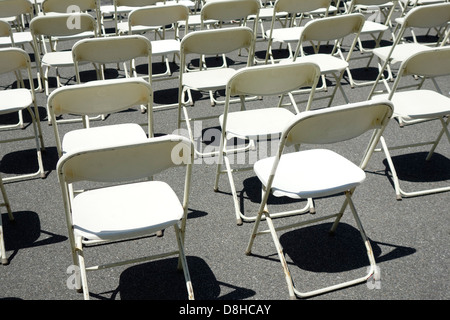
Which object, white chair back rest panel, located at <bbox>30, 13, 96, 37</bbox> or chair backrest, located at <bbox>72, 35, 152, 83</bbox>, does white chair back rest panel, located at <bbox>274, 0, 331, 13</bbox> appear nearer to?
chair backrest, located at <bbox>72, 35, 152, 83</bbox>

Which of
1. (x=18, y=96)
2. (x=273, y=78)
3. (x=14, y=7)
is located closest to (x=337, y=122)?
(x=273, y=78)

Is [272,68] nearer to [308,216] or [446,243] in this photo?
[308,216]

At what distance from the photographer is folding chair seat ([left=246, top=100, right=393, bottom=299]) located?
6.19ft

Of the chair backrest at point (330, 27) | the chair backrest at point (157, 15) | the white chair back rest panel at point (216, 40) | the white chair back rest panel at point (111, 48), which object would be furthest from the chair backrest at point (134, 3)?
the chair backrest at point (330, 27)

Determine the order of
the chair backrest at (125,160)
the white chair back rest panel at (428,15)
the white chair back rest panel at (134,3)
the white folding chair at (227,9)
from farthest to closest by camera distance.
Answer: the white chair back rest panel at (134,3) < the white folding chair at (227,9) < the white chair back rest panel at (428,15) < the chair backrest at (125,160)

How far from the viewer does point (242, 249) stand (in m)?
2.59

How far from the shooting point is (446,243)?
2.64 metres

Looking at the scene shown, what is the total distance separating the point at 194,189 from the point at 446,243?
70.4 inches

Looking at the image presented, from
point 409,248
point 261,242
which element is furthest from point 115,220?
point 409,248

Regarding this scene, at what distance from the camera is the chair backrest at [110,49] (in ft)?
9.08

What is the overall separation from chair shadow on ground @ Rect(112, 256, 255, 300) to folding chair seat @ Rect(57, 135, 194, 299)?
106mm

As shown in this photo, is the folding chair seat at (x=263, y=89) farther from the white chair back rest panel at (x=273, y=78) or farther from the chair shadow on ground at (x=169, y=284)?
the chair shadow on ground at (x=169, y=284)

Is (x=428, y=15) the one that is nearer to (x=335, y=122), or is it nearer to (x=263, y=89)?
(x=263, y=89)

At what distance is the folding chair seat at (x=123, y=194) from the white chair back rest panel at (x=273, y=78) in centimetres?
73
